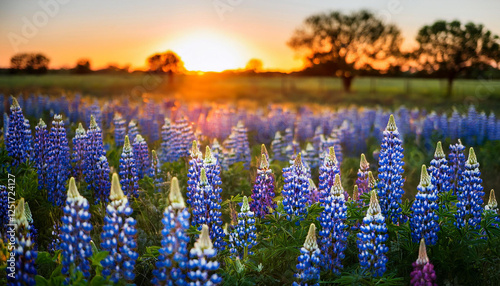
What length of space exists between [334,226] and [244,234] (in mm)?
822

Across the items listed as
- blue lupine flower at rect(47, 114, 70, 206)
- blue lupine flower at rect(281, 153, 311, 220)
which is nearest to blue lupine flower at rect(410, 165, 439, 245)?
blue lupine flower at rect(281, 153, 311, 220)

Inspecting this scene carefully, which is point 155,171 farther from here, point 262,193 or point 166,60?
point 166,60

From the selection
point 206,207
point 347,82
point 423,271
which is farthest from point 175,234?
point 347,82

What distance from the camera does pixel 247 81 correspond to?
51875mm

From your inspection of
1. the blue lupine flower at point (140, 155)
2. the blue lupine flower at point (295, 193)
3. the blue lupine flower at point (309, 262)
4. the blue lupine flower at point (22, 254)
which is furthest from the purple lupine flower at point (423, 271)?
the blue lupine flower at point (140, 155)

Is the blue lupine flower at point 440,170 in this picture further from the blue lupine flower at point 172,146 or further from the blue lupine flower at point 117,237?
the blue lupine flower at point 172,146

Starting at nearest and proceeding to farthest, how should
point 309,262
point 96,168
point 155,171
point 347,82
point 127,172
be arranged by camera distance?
point 309,262
point 127,172
point 96,168
point 155,171
point 347,82

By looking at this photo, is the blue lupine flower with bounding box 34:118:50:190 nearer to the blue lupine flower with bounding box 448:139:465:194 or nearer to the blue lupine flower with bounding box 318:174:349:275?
the blue lupine flower with bounding box 318:174:349:275

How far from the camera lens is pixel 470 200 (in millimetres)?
4160

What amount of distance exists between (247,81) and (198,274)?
49748 mm

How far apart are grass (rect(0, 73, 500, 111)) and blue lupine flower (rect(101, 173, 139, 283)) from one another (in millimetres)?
12998

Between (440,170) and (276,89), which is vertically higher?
(276,89)

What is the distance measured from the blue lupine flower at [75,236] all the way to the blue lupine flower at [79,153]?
2553mm

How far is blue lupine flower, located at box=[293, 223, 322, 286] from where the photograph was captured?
10.5 feet
